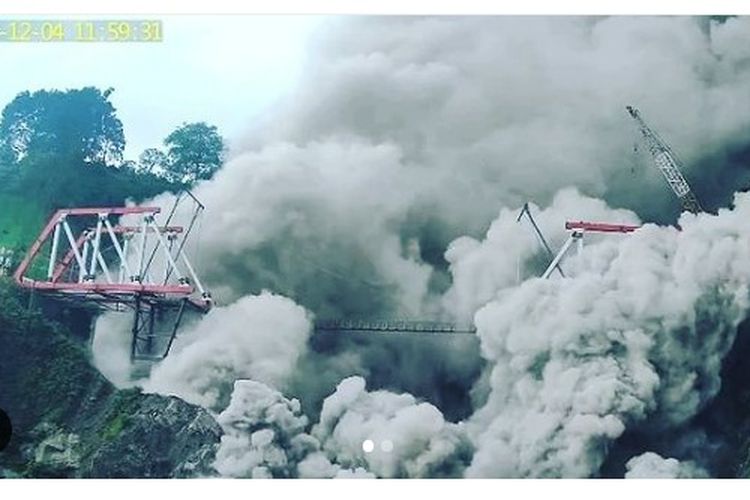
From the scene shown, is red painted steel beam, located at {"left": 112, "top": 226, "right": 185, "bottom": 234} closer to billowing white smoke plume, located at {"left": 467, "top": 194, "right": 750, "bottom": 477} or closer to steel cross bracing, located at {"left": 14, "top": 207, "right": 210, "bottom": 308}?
steel cross bracing, located at {"left": 14, "top": 207, "right": 210, "bottom": 308}

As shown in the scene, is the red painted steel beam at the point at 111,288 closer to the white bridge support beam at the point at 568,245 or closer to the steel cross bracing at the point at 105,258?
the steel cross bracing at the point at 105,258

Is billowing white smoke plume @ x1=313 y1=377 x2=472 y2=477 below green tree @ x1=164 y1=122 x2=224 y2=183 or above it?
below

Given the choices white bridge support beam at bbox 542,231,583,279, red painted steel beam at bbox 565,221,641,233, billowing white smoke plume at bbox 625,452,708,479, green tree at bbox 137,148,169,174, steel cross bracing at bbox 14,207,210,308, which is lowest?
billowing white smoke plume at bbox 625,452,708,479

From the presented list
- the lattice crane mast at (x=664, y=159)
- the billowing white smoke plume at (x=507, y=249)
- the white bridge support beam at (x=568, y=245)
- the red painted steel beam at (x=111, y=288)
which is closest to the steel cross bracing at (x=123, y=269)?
the red painted steel beam at (x=111, y=288)

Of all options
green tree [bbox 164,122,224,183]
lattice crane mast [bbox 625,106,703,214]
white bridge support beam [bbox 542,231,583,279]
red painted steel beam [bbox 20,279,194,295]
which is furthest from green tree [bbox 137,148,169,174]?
lattice crane mast [bbox 625,106,703,214]

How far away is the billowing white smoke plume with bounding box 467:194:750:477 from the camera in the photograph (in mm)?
3236

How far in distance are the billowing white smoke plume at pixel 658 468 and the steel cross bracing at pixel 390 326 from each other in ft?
2.09

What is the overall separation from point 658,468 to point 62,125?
2.18m

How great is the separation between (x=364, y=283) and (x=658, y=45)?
1.21 meters

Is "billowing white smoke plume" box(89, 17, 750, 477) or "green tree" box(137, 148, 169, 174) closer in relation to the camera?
"billowing white smoke plume" box(89, 17, 750, 477)

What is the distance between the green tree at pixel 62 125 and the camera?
338cm

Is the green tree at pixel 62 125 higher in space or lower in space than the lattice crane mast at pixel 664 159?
higher

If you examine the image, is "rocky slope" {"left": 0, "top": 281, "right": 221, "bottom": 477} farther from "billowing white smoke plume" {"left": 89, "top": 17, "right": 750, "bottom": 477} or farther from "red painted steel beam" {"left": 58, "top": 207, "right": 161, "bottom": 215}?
"red painted steel beam" {"left": 58, "top": 207, "right": 161, "bottom": 215}

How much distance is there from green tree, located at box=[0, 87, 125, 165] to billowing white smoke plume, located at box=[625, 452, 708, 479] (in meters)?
1.89
